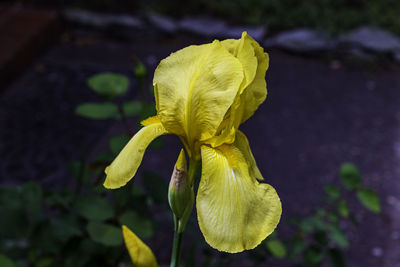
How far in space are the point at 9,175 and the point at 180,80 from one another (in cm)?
210

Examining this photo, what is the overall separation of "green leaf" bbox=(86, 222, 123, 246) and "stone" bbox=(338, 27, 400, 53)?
3299mm

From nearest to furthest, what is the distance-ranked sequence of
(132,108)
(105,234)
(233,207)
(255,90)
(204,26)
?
(233,207)
(255,90)
(105,234)
(132,108)
(204,26)

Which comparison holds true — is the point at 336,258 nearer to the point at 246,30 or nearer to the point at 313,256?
the point at 313,256

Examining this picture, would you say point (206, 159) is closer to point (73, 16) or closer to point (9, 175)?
point (9, 175)

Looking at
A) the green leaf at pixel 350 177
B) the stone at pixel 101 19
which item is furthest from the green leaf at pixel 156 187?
the stone at pixel 101 19

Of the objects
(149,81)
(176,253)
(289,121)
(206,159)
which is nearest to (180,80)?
(206,159)

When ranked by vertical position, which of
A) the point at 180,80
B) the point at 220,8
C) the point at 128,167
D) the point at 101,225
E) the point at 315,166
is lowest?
the point at 315,166

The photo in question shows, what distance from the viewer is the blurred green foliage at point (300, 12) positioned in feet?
13.2

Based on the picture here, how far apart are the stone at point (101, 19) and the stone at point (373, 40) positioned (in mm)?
1840

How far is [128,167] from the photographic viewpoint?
2.50 ft

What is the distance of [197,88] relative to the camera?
0.77 meters

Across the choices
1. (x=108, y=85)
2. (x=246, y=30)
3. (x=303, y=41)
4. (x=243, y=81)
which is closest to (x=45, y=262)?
(x=108, y=85)

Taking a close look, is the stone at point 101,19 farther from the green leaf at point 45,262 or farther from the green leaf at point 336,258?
the green leaf at point 336,258

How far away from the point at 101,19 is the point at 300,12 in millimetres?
1814
